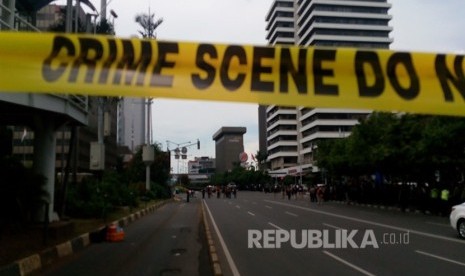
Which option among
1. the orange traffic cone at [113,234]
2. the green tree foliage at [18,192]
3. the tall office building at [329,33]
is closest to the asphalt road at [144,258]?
the orange traffic cone at [113,234]

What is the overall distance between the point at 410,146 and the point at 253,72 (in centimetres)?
2883

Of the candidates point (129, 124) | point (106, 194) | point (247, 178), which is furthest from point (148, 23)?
point (247, 178)

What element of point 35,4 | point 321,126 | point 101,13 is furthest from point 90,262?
point 321,126

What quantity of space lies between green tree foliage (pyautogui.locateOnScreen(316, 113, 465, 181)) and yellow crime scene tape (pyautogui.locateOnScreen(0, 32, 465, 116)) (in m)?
23.0

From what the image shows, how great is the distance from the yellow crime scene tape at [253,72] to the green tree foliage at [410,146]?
2303cm

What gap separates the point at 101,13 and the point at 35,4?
11.3 meters

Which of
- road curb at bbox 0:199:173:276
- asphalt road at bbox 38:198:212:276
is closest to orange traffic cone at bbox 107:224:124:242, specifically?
asphalt road at bbox 38:198:212:276

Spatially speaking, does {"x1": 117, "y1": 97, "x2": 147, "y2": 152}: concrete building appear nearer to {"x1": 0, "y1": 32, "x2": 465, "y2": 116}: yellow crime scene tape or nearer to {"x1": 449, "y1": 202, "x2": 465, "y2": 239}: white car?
{"x1": 449, "y1": 202, "x2": 465, "y2": 239}: white car

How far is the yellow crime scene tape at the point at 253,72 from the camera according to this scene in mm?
6441

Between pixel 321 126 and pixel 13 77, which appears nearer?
pixel 13 77

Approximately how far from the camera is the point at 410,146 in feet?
110

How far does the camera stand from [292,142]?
139750 millimetres

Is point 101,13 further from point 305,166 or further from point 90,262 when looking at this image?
point 305,166

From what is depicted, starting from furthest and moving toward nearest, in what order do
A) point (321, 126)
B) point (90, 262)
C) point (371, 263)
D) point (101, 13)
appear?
point (321, 126)
point (101, 13)
point (90, 262)
point (371, 263)
